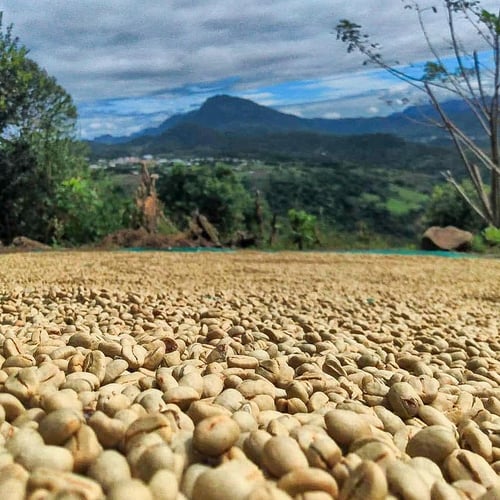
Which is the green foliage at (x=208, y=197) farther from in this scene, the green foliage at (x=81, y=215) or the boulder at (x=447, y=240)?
the boulder at (x=447, y=240)

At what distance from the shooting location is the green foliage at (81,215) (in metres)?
11.5

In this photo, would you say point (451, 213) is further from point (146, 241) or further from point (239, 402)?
point (239, 402)

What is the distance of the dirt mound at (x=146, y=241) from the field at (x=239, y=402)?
5943mm

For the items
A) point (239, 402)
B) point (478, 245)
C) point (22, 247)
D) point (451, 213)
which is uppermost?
point (451, 213)

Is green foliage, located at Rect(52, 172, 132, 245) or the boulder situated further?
green foliage, located at Rect(52, 172, 132, 245)

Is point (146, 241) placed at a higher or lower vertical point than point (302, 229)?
lower

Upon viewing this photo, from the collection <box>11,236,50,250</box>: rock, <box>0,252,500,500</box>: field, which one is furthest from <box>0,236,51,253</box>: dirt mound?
A: <box>0,252,500,500</box>: field

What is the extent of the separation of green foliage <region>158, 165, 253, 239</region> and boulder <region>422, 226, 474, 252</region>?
430cm

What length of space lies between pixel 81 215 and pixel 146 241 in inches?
88.3

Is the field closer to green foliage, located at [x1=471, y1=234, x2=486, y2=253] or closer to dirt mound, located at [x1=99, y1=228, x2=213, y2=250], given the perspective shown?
dirt mound, located at [x1=99, y1=228, x2=213, y2=250]

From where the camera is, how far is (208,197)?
47.1 ft

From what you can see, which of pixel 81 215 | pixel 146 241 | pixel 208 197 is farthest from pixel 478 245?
pixel 81 215

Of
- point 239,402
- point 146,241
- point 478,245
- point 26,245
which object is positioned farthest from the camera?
point 478,245

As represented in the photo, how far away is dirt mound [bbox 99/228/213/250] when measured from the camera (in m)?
10.0
